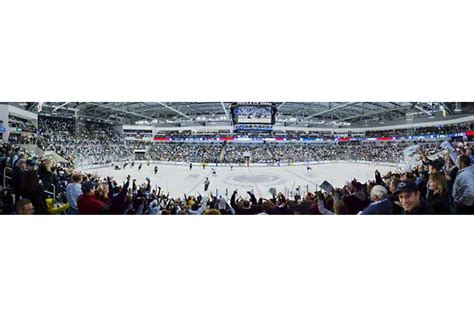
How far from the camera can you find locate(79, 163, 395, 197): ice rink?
11.4ft

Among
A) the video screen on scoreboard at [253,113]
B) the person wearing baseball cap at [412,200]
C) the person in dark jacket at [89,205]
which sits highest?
the video screen on scoreboard at [253,113]

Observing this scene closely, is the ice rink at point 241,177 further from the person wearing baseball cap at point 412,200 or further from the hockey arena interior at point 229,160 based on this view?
the person wearing baseball cap at point 412,200

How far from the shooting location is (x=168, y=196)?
3449 millimetres

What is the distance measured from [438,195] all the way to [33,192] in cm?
555

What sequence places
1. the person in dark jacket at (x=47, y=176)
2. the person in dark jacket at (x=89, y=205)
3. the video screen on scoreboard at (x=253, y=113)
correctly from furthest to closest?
1. the video screen on scoreboard at (x=253, y=113)
2. the person in dark jacket at (x=47, y=176)
3. the person in dark jacket at (x=89, y=205)

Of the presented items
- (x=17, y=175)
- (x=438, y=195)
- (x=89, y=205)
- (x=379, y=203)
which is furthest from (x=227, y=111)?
(x=438, y=195)

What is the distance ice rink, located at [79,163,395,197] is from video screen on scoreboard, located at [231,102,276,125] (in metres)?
→ 0.78

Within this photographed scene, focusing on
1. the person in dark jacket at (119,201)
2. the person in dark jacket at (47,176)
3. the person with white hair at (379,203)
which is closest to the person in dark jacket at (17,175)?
the person in dark jacket at (47,176)

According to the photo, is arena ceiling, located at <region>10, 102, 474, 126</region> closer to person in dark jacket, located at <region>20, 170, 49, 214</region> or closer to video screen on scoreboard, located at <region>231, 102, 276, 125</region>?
video screen on scoreboard, located at <region>231, 102, 276, 125</region>

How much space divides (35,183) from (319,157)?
14.1ft

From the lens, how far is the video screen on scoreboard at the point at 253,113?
11.3ft

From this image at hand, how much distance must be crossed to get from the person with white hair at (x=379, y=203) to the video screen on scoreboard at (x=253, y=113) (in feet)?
5.96

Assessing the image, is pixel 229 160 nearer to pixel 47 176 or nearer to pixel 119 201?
pixel 119 201

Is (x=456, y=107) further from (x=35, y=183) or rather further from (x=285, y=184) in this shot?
(x=35, y=183)
